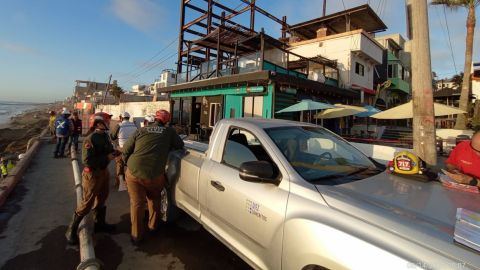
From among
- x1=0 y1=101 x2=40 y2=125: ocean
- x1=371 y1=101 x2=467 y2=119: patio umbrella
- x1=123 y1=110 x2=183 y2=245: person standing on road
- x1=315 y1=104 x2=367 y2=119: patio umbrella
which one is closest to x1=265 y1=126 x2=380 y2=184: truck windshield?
x1=123 y1=110 x2=183 y2=245: person standing on road

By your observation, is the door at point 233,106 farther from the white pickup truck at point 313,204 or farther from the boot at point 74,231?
the boot at point 74,231

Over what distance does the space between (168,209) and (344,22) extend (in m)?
21.1

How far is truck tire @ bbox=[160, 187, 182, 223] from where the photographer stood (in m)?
4.30

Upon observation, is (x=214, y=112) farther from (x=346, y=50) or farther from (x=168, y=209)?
(x=168, y=209)

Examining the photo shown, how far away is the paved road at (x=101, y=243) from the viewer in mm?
3297

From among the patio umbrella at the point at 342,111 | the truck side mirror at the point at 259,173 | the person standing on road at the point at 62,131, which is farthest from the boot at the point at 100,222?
the patio umbrella at the point at 342,111

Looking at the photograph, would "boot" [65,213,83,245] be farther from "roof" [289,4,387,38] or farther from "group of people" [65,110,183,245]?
"roof" [289,4,387,38]

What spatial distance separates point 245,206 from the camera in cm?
260

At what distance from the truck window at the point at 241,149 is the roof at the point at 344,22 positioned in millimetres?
18991

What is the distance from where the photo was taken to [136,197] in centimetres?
377

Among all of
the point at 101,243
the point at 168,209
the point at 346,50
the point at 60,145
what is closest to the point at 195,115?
the point at 60,145

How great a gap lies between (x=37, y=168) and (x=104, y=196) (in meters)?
5.43

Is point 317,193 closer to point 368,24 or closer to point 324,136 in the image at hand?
point 324,136

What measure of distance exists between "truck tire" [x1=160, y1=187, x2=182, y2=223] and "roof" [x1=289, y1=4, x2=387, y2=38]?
760 inches
